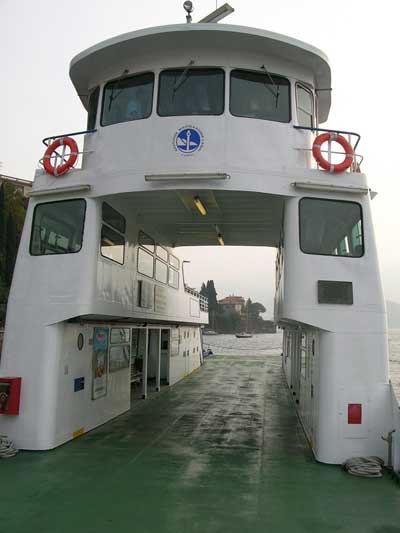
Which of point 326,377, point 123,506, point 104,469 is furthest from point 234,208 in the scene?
point 123,506

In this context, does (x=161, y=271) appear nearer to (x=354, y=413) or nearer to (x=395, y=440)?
(x=354, y=413)

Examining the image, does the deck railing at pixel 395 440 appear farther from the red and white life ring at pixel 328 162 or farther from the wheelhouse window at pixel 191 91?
the wheelhouse window at pixel 191 91

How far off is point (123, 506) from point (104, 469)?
1.38 meters

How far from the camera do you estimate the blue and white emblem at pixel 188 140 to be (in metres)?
7.41

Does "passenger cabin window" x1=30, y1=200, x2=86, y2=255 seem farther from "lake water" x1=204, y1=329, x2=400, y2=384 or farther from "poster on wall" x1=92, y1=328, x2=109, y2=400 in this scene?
"lake water" x1=204, y1=329, x2=400, y2=384

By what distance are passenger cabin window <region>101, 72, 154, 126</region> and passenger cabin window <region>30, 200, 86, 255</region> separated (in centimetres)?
160

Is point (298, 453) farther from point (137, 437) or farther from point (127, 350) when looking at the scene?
point (127, 350)

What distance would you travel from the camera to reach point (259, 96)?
7840mm

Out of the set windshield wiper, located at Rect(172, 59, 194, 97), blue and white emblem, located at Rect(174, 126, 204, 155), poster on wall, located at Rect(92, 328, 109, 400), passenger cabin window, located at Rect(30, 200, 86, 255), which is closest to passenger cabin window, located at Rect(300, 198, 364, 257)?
blue and white emblem, located at Rect(174, 126, 204, 155)

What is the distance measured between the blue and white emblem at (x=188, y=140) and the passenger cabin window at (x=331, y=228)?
6.02 ft

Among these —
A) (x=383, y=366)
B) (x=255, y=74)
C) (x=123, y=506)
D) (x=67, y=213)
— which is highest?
(x=255, y=74)

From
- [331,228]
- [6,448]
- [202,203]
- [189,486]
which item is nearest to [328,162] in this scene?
[331,228]

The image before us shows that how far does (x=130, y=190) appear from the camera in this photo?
7.44 m

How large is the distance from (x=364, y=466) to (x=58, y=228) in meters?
5.79
